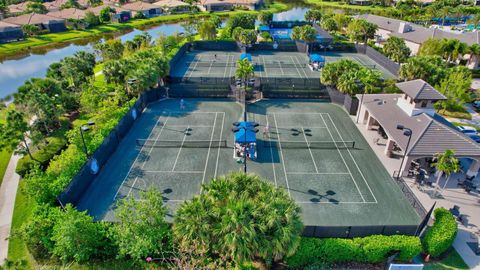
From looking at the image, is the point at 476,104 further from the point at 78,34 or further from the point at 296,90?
the point at 78,34

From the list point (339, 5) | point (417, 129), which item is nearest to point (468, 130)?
point (417, 129)

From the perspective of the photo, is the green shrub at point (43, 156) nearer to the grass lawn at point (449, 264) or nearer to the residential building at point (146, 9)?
the grass lawn at point (449, 264)

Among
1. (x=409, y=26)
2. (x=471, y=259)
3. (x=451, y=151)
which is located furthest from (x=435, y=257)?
(x=409, y=26)

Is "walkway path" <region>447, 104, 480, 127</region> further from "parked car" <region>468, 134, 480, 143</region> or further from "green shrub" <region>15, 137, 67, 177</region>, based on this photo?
"green shrub" <region>15, 137, 67, 177</region>

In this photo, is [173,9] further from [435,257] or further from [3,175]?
[435,257]

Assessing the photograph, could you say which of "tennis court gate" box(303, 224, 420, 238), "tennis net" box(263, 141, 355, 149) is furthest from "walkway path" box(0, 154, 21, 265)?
"tennis net" box(263, 141, 355, 149)
